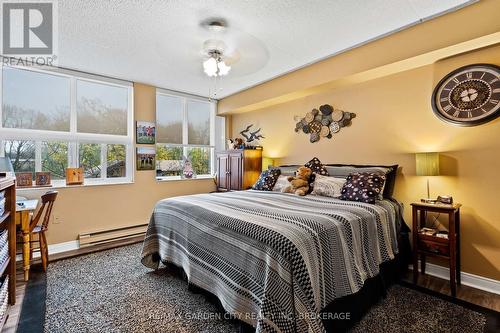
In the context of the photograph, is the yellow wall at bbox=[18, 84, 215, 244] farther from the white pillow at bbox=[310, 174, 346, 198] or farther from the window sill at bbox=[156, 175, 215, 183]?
the white pillow at bbox=[310, 174, 346, 198]

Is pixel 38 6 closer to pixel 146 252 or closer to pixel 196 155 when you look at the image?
pixel 146 252

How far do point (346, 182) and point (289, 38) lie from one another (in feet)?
5.72

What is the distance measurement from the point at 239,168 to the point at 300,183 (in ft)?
5.06

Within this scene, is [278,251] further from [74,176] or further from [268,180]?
[74,176]

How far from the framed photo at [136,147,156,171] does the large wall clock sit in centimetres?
409

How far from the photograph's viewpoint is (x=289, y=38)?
266cm

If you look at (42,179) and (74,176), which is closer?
(42,179)

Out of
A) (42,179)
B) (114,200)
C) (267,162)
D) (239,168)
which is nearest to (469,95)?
(267,162)

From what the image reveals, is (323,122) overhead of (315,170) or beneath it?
overhead

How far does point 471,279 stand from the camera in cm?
234

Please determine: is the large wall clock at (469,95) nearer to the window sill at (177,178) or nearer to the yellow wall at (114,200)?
the window sill at (177,178)

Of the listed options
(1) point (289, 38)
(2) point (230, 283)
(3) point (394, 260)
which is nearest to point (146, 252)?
(2) point (230, 283)

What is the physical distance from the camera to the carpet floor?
173cm

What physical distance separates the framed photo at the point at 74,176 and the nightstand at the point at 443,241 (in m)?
4.31
